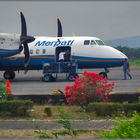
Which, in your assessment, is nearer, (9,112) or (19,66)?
(9,112)

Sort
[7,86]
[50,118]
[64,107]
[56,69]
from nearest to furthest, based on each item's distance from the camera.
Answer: [50,118] → [64,107] → [7,86] → [56,69]

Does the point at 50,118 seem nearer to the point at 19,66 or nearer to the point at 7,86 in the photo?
the point at 7,86

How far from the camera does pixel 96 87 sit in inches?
715

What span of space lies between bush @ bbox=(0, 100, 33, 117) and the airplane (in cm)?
1973

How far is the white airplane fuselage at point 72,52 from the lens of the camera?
118 ft

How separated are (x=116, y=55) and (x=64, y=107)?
18.7m

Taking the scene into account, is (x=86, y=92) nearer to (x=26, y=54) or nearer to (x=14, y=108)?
(x=14, y=108)

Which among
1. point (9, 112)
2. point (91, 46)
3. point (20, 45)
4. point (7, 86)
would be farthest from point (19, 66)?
point (9, 112)

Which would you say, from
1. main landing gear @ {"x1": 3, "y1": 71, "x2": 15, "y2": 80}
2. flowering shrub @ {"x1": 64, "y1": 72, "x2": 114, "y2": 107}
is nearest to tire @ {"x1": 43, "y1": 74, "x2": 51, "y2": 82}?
main landing gear @ {"x1": 3, "y1": 71, "x2": 15, "y2": 80}

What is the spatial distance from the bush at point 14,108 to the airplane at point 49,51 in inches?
777

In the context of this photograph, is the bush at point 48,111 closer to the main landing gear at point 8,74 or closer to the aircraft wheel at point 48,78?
the aircraft wheel at point 48,78

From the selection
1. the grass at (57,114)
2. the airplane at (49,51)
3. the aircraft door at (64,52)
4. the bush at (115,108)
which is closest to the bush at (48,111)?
the grass at (57,114)

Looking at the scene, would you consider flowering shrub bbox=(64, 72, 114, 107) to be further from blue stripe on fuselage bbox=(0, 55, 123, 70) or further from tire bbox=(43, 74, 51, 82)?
tire bbox=(43, 74, 51, 82)

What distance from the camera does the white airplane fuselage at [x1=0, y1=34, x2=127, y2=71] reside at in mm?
35875
